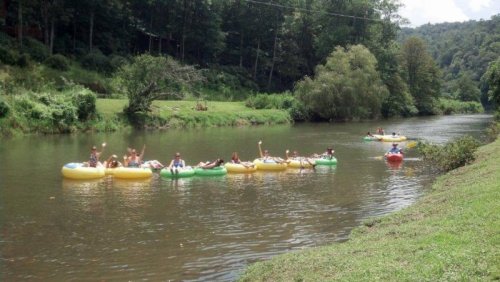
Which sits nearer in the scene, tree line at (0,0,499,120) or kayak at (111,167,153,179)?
→ kayak at (111,167,153,179)

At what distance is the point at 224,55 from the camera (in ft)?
251

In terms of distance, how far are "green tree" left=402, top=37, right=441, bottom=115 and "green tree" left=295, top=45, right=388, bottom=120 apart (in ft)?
82.7

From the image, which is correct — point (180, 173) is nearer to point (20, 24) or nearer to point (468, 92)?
point (20, 24)

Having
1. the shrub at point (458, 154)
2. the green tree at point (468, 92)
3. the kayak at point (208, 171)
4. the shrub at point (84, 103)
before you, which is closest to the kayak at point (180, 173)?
the kayak at point (208, 171)

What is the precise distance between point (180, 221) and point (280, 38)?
66.3m

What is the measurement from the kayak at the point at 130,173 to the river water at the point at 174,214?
0.49 metres

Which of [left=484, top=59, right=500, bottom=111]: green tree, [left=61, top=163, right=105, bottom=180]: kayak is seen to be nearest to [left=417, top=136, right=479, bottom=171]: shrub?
[left=484, top=59, right=500, bottom=111]: green tree

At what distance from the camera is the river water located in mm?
11000

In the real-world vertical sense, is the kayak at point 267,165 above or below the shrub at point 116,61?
below

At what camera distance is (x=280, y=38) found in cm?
7825

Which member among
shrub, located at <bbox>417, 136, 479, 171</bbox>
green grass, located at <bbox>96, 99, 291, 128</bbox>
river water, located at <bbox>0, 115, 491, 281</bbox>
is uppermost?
green grass, located at <bbox>96, 99, 291, 128</bbox>

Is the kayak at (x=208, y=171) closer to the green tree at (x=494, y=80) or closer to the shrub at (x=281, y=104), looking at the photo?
the green tree at (x=494, y=80)

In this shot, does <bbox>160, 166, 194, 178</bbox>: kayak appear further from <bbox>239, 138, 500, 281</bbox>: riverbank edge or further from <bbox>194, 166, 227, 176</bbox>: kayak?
<bbox>239, 138, 500, 281</bbox>: riverbank edge

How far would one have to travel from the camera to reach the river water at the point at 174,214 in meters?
11.0
